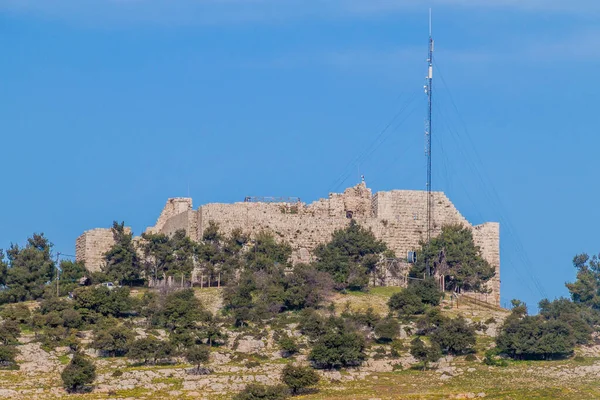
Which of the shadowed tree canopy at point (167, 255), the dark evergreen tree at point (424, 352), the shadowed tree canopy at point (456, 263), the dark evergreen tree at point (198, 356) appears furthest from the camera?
the shadowed tree canopy at point (456, 263)

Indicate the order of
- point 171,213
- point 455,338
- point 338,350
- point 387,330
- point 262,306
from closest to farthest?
point 338,350 → point 455,338 → point 387,330 → point 262,306 → point 171,213

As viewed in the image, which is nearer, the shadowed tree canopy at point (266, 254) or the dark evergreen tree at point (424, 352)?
the dark evergreen tree at point (424, 352)

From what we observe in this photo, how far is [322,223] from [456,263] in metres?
8.94

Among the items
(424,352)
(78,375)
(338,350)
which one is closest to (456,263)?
(424,352)

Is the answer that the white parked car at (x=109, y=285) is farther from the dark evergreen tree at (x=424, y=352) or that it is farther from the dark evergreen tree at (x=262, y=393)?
the dark evergreen tree at (x=262, y=393)

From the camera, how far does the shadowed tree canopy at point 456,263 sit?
341 feet

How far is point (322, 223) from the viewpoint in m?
108

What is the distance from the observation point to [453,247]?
104m

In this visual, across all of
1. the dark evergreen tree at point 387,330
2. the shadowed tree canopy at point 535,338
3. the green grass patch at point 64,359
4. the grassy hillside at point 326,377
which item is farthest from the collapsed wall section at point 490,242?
the green grass patch at point 64,359

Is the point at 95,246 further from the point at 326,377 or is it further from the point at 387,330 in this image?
the point at 326,377

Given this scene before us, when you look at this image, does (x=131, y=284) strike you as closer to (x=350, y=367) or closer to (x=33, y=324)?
(x=33, y=324)

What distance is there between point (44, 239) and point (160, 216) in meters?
8.82

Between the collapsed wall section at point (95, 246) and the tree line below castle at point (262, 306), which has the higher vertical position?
the collapsed wall section at point (95, 246)

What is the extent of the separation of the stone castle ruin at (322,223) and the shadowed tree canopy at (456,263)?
1715mm
